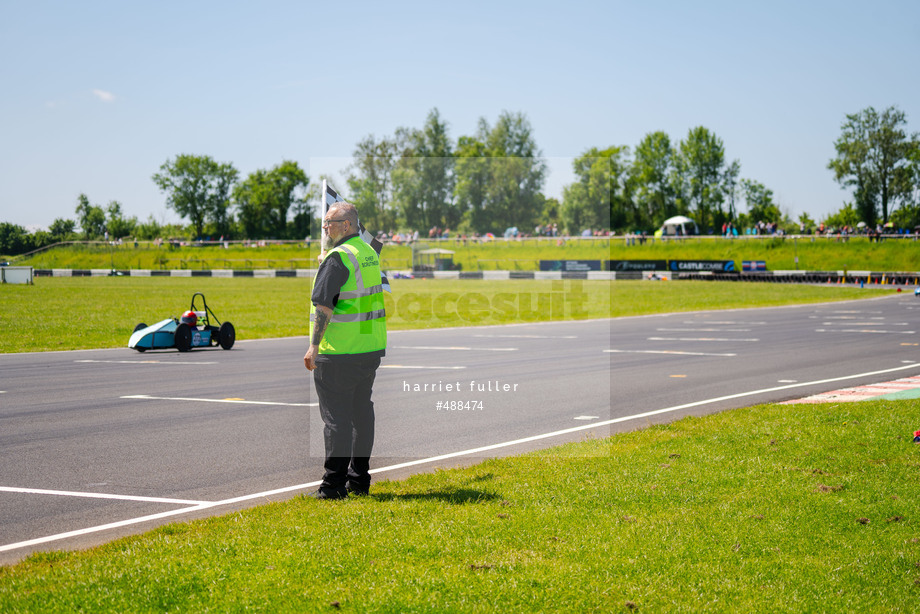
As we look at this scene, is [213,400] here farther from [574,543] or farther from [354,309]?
[574,543]

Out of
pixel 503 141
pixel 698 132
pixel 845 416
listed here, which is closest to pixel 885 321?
pixel 845 416

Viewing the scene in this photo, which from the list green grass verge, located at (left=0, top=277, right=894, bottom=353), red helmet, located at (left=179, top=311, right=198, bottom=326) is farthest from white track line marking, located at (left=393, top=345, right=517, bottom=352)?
green grass verge, located at (left=0, top=277, right=894, bottom=353)

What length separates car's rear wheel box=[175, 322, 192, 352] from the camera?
17.4 metres

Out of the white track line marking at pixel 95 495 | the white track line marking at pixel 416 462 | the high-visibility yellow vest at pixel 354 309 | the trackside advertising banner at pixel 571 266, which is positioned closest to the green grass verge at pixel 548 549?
the white track line marking at pixel 416 462

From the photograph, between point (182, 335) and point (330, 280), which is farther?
point (182, 335)

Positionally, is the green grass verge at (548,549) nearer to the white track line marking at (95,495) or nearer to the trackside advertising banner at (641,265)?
the white track line marking at (95,495)

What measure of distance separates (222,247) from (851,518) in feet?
294

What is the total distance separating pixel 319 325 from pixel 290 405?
487 cm

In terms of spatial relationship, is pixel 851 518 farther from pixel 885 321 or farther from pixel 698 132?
pixel 698 132

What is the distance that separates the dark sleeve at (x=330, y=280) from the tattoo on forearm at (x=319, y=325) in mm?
79

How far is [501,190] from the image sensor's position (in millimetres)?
20078

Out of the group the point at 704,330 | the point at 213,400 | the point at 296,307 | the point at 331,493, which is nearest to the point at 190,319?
the point at 213,400

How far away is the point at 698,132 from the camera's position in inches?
4417

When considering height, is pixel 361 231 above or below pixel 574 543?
above
